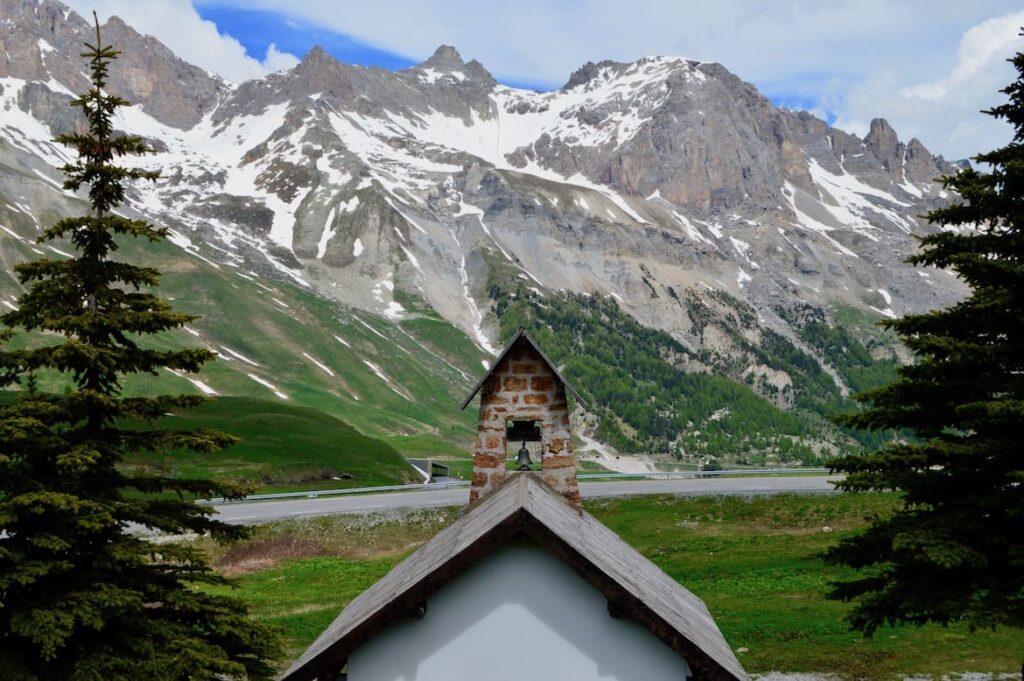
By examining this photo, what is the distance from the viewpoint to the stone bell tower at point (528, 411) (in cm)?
1552

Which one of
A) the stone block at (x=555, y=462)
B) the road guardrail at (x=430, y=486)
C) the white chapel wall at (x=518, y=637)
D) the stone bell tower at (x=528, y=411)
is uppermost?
the stone bell tower at (x=528, y=411)

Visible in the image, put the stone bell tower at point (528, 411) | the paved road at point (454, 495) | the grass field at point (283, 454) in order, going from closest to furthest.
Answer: the stone bell tower at point (528, 411) < the paved road at point (454, 495) < the grass field at point (283, 454)

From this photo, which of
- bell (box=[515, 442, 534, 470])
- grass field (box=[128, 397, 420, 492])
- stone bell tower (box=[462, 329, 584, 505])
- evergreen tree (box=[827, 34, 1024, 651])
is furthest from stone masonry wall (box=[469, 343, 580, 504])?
grass field (box=[128, 397, 420, 492])

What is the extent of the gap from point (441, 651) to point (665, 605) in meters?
3.07

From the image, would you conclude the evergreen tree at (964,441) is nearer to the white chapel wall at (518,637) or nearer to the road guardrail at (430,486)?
the white chapel wall at (518,637)

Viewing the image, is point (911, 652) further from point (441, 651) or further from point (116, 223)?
point (116, 223)

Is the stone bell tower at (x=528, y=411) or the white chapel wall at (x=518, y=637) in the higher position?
the stone bell tower at (x=528, y=411)

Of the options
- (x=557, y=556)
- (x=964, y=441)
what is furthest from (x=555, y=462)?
(x=964, y=441)

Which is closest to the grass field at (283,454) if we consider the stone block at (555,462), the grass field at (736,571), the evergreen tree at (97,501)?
the grass field at (736,571)

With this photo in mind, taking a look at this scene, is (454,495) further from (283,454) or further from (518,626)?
(518,626)

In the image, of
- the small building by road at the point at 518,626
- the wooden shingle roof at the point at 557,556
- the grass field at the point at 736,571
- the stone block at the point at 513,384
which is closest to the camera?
the wooden shingle roof at the point at 557,556

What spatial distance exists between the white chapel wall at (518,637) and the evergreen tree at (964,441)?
274 inches

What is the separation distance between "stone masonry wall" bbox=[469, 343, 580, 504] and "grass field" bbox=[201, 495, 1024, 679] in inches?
254

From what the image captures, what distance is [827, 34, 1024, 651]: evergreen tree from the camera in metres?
16.0
